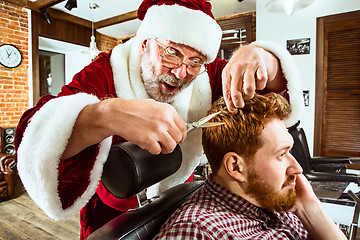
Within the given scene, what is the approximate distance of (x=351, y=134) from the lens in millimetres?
4039

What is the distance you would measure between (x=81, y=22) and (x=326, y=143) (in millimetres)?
6417

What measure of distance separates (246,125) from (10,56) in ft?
18.7

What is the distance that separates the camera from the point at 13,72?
515 cm

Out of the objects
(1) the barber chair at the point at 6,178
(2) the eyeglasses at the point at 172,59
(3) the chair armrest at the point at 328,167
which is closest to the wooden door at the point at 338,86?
(3) the chair armrest at the point at 328,167

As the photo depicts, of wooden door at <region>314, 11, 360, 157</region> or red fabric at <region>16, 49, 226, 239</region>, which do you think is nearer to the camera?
red fabric at <region>16, 49, 226, 239</region>

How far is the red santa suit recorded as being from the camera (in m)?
0.66

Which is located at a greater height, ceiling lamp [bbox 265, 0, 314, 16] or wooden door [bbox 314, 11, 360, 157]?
ceiling lamp [bbox 265, 0, 314, 16]

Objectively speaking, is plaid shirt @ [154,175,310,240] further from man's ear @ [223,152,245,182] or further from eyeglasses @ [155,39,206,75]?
eyeglasses @ [155,39,206,75]

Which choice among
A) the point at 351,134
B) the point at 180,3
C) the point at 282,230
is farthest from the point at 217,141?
the point at 351,134

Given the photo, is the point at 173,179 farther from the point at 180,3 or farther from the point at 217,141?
the point at 180,3

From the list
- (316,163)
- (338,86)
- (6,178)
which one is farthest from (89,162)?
(338,86)

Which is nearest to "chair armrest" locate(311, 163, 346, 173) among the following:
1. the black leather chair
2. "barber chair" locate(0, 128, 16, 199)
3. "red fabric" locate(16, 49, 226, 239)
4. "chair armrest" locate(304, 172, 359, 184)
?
the black leather chair

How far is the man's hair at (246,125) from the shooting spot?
102 cm

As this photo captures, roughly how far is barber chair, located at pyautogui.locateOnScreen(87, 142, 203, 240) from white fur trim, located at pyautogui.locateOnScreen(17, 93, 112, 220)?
0.15 meters
